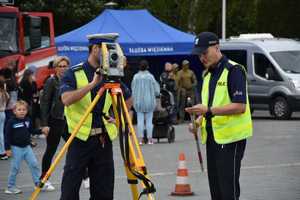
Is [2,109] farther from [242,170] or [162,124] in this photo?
[242,170]

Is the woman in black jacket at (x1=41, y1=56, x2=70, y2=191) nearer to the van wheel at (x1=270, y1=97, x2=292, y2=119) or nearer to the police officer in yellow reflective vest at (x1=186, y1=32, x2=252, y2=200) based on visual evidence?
the police officer in yellow reflective vest at (x1=186, y1=32, x2=252, y2=200)

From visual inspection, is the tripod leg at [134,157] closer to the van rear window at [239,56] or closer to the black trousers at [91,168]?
the black trousers at [91,168]

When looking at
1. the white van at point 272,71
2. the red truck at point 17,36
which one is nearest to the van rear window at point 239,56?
the white van at point 272,71

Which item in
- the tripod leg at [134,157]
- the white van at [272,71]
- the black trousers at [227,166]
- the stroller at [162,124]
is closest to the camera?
the tripod leg at [134,157]

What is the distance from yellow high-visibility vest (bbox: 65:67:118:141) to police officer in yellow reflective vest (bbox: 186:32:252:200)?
79cm

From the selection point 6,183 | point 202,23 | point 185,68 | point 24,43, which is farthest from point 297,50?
point 6,183

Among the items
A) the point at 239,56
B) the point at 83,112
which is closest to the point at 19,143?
the point at 83,112

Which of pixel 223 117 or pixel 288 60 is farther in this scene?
pixel 288 60

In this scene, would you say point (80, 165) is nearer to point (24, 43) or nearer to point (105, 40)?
point (105, 40)

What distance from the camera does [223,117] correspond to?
7.99 meters

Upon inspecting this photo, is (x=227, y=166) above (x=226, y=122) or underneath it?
underneath

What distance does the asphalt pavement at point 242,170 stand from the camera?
12289 mm

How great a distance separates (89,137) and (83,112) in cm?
23

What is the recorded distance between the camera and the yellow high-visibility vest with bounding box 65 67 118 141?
821 cm
